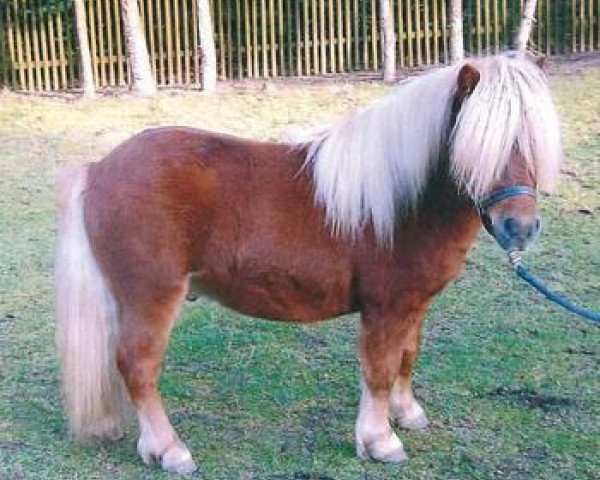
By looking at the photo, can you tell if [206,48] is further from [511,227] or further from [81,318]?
[511,227]

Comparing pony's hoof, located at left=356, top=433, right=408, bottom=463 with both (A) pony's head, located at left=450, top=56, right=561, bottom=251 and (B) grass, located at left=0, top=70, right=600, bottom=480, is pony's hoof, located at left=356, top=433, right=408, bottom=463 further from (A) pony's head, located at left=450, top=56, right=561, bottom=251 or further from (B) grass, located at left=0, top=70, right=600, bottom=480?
(A) pony's head, located at left=450, top=56, right=561, bottom=251

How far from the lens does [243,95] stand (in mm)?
12820

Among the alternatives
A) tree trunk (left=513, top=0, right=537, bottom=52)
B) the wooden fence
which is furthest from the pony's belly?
the wooden fence

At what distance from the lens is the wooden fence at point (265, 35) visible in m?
14.0

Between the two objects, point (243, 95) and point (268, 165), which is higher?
point (268, 165)

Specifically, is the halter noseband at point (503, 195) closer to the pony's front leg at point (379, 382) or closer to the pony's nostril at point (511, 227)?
the pony's nostril at point (511, 227)

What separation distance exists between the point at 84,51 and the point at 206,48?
1511mm

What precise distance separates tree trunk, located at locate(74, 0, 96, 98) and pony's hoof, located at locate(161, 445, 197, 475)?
9.65m

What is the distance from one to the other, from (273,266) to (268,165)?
15.4 inches

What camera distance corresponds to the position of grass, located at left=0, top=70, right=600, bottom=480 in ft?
13.6

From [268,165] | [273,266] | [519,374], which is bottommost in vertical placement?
[519,374]

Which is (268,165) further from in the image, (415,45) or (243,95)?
(415,45)

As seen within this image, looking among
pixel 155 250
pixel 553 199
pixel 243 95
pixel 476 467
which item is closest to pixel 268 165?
pixel 155 250

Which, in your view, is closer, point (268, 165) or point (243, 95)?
point (268, 165)
